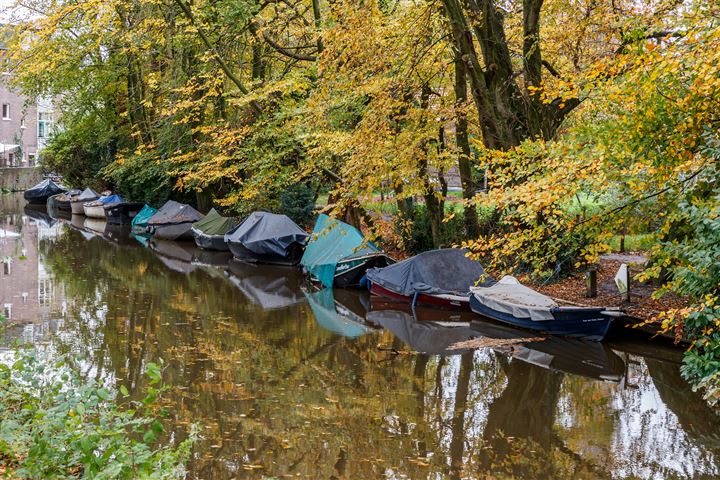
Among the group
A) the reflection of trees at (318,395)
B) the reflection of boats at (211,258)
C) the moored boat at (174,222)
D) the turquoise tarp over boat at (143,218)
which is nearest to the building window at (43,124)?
the turquoise tarp over boat at (143,218)

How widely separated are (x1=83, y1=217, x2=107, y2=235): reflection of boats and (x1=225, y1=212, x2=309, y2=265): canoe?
12.4 meters

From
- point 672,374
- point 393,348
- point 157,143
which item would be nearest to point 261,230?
point 157,143

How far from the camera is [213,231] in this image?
2920 cm

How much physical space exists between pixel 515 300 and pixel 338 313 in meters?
4.41

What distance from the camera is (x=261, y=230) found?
1029 inches

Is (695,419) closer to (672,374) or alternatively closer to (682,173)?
(672,374)

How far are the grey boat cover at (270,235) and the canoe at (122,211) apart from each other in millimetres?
15030

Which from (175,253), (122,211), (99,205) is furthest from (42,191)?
(175,253)

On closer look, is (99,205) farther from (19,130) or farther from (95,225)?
(19,130)

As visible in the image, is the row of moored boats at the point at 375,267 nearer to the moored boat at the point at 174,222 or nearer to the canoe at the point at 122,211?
the moored boat at the point at 174,222

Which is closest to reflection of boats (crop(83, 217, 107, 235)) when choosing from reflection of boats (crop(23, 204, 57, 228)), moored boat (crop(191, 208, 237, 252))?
reflection of boats (crop(23, 204, 57, 228))

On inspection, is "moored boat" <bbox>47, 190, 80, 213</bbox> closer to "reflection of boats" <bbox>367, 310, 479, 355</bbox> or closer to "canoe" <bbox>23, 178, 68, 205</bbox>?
"canoe" <bbox>23, 178, 68, 205</bbox>

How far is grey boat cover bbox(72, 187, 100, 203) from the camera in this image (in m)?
43.7

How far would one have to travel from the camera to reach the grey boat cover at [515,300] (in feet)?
51.1
